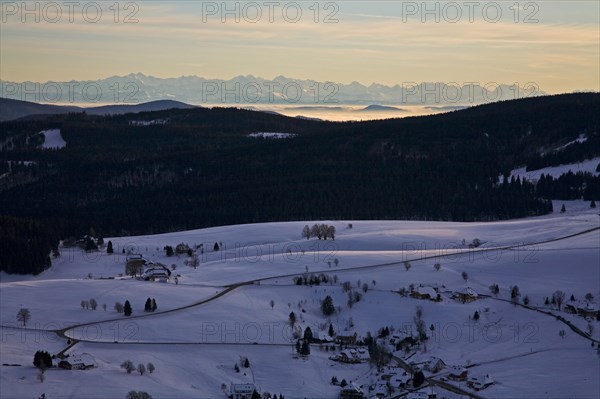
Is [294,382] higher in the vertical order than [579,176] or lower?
lower

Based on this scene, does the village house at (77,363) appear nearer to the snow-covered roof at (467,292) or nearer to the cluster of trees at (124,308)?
the cluster of trees at (124,308)

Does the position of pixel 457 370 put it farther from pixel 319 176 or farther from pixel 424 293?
pixel 319 176

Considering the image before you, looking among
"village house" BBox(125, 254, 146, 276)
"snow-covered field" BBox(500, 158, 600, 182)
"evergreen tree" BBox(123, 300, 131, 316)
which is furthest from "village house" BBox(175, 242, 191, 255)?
"snow-covered field" BBox(500, 158, 600, 182)

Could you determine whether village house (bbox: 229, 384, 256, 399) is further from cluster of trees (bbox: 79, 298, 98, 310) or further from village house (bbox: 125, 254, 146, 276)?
village house (bbox: 125, 254, 146, 276)

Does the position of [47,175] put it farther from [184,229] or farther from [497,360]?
[497,360]

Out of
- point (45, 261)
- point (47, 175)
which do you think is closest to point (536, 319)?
point (45, 261)

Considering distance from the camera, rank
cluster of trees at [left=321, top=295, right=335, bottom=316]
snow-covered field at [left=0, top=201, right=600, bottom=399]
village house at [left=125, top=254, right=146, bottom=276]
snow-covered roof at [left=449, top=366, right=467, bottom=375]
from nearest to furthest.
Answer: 1. snow-covered field at [left=0, top=201, right=600, bottom=399]
2. snow-covered roof at [left=449, top=366, right=467, bottom=375]
3. cluster of trees at [left=321, top=295, right=335, bottom=316]
4. village house at [left=125, top=254, right=146, bottom=276]
